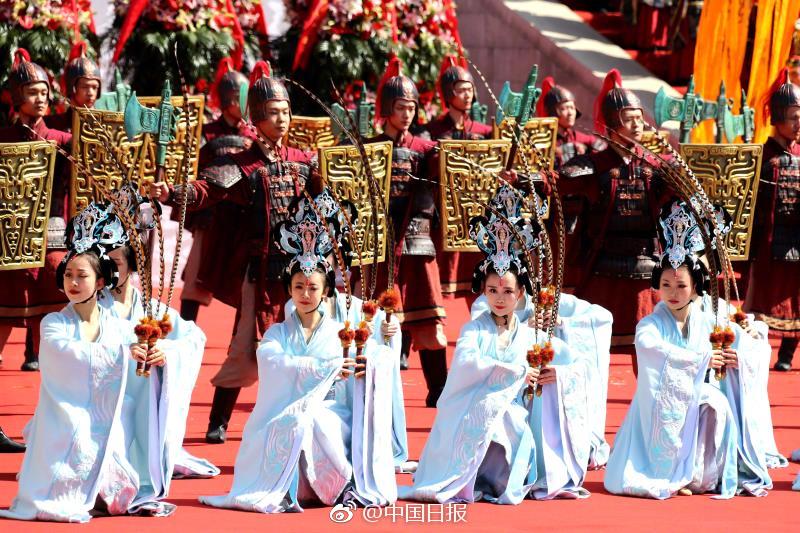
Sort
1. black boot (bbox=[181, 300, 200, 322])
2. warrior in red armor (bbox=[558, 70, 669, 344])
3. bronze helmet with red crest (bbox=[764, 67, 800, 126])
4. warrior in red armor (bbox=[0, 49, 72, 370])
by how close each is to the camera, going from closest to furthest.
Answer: warrior in red armor (bbox=[0, 49, 72, 370]) < warrior in red armor (bbox=[558, 70, 669, 344]) < bronze helmet with red crest (bbox=[764, 67, 800, 126]) < black boot (bbox=[181, 300, 200, 322])

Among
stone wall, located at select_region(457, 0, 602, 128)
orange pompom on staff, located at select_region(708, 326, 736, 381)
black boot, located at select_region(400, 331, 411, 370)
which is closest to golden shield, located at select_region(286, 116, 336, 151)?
black boot, located at select_region(400, 331, 411, 370)

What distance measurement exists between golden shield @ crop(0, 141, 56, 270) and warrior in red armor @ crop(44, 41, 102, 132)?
63.9 inches

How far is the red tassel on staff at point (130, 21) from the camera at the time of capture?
12750 millimetres

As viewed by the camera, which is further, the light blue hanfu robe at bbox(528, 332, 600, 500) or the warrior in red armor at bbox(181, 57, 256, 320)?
the warrior in red armor at bbox(181, 57, 256, 320)

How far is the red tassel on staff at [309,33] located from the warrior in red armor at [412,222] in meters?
3.36

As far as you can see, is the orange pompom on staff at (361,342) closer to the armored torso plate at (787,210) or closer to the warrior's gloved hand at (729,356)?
the warrior's gloved hand at (729,356)

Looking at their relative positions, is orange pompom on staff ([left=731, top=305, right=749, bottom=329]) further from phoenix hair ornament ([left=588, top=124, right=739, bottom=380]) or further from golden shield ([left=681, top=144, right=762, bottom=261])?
golden shield ([left=681, top=144, right=762, bottom=261])

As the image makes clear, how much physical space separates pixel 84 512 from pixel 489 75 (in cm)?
1012

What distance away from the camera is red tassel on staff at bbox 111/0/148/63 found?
12.8 metres

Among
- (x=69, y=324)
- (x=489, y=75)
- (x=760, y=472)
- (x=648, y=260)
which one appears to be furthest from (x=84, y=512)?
(x=489, y=75)

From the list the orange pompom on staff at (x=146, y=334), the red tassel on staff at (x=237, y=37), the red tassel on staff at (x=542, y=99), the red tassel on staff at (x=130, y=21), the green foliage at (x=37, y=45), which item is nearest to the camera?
the orange pompom on staff at (x=146, y=334)

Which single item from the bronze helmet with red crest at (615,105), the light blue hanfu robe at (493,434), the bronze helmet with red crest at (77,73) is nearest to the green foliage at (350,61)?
the bronze helmet with red crest at (77,73)

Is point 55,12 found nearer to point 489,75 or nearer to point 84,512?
point 489,75

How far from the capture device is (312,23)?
43.3 feet
